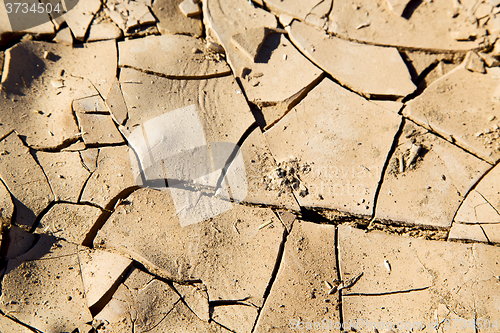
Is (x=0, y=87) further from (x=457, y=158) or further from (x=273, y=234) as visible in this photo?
(x=457, y=158)

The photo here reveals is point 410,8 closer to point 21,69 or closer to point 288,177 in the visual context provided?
point 288,177

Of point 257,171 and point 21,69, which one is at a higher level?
point 21,69

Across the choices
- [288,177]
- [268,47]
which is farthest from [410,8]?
[288,177]

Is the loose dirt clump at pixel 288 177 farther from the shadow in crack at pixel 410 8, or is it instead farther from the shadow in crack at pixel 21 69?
the shadow in crack at pixel 21 69

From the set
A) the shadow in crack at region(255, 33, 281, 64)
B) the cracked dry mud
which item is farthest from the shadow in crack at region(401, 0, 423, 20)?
the shadow in crack at region(255, 33, 281, 64)

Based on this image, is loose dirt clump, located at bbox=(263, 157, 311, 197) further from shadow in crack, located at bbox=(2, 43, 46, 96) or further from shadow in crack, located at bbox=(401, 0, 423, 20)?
shadow in crack, located at bbox=(2, 43, 46, 96)

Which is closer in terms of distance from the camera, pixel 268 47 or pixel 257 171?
pixel 257 171

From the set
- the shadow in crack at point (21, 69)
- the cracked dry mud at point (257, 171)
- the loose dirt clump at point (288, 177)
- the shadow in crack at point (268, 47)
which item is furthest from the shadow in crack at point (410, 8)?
the shadow in crack at point (21, 69)

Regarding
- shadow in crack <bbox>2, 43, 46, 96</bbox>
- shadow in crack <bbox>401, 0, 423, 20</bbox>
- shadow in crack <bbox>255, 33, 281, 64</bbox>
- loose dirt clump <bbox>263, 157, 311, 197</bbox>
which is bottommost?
loose dirt clump <bbox>263, 157, 311, 197</bbox>

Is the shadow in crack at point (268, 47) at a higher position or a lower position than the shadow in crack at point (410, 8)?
lower
